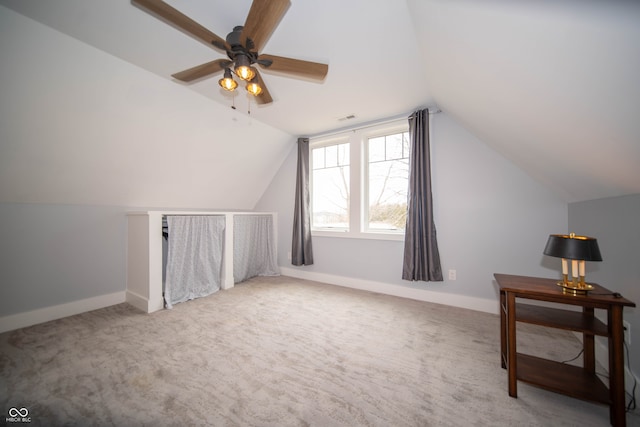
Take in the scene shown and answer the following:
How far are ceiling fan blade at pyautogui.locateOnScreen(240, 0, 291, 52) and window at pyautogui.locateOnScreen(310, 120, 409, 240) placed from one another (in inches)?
88.7

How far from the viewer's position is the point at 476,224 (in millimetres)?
2678

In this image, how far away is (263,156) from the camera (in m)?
3.88

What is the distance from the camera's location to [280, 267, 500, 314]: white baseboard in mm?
2613

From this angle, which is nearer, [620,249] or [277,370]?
[620,249]

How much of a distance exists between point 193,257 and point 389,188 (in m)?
2.86

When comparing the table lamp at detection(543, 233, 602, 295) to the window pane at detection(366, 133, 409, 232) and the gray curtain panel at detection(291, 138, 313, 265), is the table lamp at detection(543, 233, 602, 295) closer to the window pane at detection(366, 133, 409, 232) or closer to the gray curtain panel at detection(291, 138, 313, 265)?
the window pane at detection(366, 133, 409, 232)

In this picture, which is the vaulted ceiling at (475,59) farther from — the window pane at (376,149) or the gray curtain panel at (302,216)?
the gray curtain panel at (302,216)

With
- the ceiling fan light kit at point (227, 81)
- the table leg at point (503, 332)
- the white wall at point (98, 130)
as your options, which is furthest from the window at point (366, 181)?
the ceiling fan light kit at point (227, 81)

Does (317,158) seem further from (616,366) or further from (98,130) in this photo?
(616,366)

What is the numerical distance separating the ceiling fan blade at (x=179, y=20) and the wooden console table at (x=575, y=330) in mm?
2384

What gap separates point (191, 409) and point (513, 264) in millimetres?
3136

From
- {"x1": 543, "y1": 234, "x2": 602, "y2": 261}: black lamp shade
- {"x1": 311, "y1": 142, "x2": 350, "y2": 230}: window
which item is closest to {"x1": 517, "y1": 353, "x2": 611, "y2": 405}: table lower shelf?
{"x1": 543, "y1": 234, "x2": 602, "y2": 261}: black lamp shade

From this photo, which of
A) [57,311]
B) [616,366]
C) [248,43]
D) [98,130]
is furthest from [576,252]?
[57,311]

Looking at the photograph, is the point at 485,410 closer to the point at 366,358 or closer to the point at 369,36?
the point at 366,358
